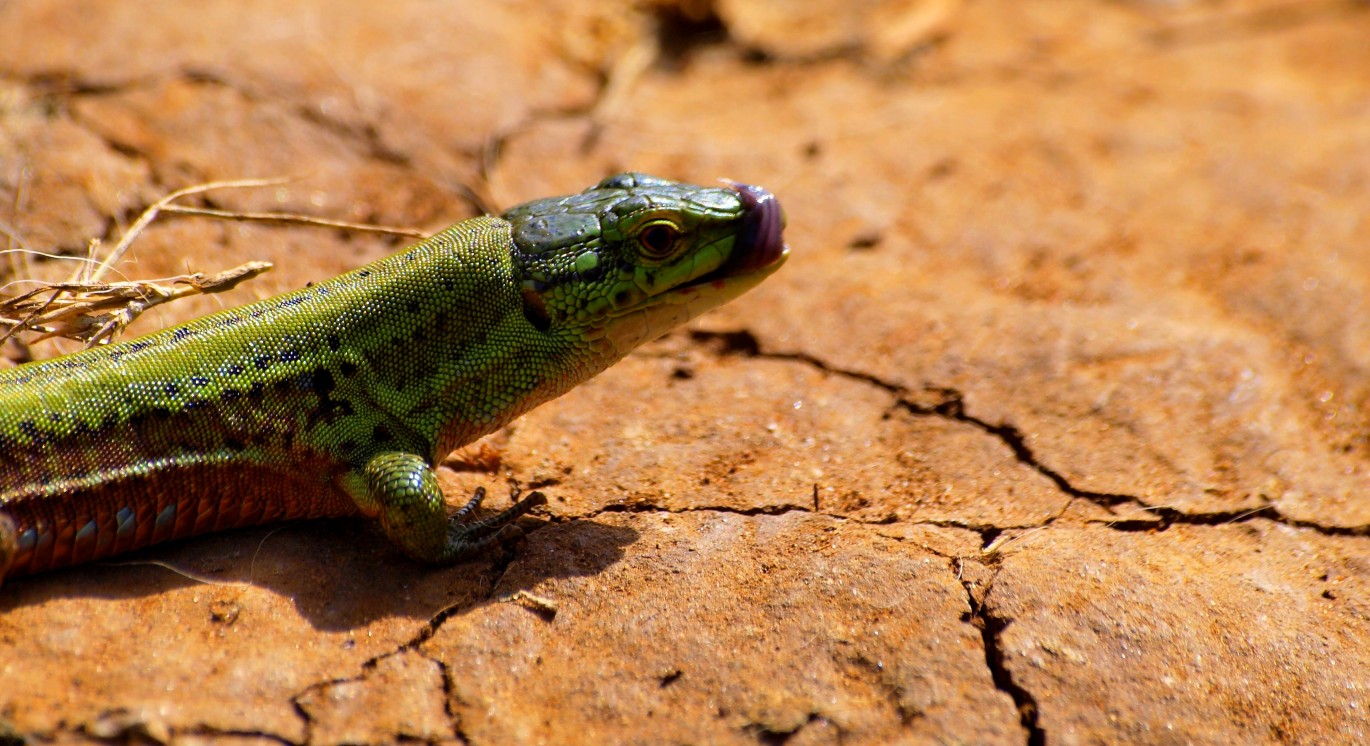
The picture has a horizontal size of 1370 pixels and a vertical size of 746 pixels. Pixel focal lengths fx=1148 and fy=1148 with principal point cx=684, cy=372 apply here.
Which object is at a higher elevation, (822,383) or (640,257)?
(640,257)

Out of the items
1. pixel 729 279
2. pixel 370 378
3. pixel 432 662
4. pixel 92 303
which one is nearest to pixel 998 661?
pixel 729 279

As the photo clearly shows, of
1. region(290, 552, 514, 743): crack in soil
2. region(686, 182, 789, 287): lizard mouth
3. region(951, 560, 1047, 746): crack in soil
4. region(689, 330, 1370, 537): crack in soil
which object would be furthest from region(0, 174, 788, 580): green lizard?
region(951, 560, 1047, 746): crack in soil

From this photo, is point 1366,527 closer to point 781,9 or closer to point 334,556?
point 334,556

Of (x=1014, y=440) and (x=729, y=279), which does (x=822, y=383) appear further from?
(x=729, y=279)

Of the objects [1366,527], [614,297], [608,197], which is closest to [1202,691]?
[1366,527]

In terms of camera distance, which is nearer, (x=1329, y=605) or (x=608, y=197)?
Answer: (x=1329, y=605)

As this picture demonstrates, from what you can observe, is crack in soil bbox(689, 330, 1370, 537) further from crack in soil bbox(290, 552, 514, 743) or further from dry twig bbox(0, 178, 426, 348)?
dry twig bbox(0, 178, 426, 348)
